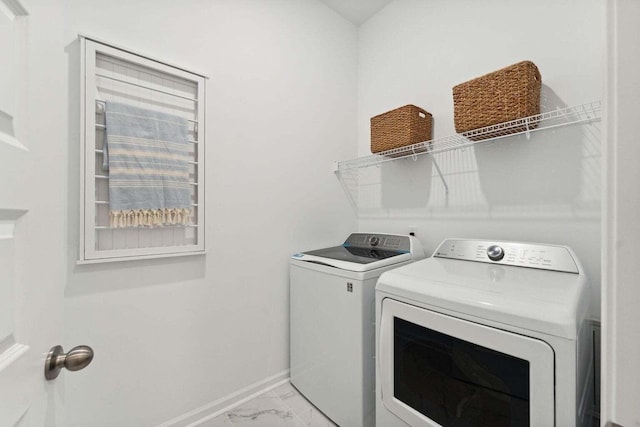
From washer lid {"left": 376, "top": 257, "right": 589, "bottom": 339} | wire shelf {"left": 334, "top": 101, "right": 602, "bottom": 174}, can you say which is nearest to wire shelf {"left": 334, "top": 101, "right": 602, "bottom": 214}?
wire shelf {"left": 334, "top": 101, "right": 602, "bottom": 174}

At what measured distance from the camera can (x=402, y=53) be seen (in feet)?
6.77

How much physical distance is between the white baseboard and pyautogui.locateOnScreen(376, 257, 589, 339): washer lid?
3.70ft

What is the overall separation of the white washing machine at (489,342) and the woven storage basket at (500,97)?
2.05ft

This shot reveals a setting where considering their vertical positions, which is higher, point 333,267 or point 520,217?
point 520,217

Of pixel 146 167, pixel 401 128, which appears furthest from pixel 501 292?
pixel 146 167

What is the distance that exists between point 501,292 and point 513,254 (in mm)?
494

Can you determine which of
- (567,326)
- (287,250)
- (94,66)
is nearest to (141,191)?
(94,66)

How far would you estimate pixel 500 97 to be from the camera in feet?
4.22

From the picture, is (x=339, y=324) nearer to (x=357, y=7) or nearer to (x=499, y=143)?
(x=499, y=143)

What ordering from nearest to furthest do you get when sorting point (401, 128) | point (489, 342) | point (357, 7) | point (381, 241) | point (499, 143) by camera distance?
point (489, 342)
point (499, 143)
point (401, 128)
point (381, 241)
point (357, 7)

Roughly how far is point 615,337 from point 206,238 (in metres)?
Result: 1.55

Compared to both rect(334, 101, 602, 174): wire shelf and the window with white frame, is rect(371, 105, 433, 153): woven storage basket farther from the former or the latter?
the window with white frame

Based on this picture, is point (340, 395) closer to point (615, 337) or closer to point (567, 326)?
point (567, 326)

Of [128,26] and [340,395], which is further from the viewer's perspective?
[340,395]
